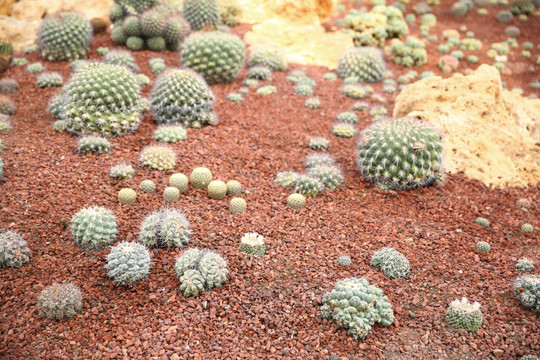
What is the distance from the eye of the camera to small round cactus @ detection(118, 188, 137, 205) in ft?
19.9

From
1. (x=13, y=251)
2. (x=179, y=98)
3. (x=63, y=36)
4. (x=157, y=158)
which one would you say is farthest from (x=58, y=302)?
(x=63, y=36)

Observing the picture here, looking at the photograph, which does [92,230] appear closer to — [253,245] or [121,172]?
[121,172]

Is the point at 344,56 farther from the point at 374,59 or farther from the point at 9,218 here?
the point at 9,218

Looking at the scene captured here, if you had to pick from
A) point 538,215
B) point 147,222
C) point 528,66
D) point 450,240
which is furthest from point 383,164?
point 528,66

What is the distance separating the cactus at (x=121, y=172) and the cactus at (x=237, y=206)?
5.13ft

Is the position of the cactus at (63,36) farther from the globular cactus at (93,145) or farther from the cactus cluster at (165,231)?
the cactus cluster at (165,231)

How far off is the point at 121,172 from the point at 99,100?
1.53m

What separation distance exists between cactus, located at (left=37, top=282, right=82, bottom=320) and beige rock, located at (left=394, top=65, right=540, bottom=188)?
238 inches

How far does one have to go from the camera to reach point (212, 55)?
9.74m

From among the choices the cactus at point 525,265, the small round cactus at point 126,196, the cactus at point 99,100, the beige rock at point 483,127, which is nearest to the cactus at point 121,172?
the small round cactus at point 126,196

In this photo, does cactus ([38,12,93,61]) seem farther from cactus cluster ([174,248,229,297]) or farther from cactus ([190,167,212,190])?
cactus cluster ([174,248,229,297])

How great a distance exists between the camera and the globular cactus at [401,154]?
6.85 m

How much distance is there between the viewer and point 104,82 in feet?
24.2

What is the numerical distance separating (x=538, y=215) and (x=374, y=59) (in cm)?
587
